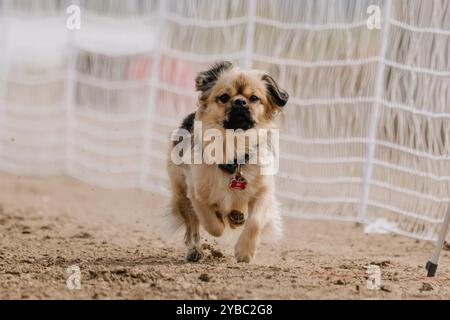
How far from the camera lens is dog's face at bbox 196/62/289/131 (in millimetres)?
5238

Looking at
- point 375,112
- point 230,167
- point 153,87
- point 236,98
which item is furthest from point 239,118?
point 153,87

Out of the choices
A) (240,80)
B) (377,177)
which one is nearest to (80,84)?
(377,177)

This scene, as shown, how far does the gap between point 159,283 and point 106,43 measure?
577 cm

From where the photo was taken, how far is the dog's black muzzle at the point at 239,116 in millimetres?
5211

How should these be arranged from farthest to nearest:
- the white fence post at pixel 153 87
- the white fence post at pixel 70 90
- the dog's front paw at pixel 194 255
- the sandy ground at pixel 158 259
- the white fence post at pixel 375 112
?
1. the white fence post at pixel 70 90
2. the white fence post at pixel 153 87
3. the white fence post at pixel 375 112
4. the dog's front paw at pixel 194 255
5. the sandy ground at pixel 158 259

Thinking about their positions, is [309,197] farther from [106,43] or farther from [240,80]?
[106,43]

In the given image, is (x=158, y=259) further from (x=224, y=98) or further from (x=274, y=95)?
(x=274, y=95)

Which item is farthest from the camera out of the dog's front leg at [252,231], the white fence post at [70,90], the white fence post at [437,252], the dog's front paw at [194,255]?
the white fence post at [70,90]

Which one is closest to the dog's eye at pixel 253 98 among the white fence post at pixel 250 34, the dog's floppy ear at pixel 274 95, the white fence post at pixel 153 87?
the dog's floppy ear at pixel 274 95

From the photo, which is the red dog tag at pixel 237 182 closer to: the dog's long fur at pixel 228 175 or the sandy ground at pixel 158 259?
the dog's long fur at pixel 228 175

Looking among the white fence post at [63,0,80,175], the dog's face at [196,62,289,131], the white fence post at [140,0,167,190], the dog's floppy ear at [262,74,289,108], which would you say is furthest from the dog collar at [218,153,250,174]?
the white fence post at [63,0,80,175]

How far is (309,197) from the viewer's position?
780 centimetres

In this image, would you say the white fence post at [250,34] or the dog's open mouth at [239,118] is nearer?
the dog's open mouth at [239,118]

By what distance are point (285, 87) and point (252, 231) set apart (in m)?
3.08
